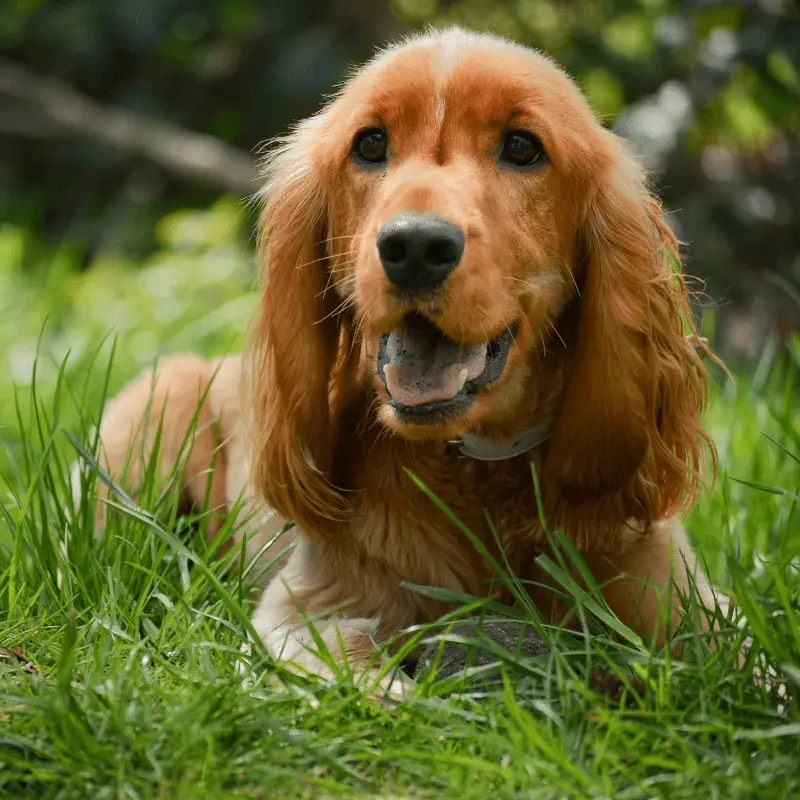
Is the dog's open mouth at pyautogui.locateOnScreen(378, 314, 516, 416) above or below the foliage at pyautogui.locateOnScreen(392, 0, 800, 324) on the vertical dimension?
below

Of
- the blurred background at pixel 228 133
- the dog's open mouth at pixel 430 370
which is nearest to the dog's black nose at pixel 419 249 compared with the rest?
the dog's open mouth at pixel 430 370

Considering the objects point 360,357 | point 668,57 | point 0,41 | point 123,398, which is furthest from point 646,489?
point 0,41

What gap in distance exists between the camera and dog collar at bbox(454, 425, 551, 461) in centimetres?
246

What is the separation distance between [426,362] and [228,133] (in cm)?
528

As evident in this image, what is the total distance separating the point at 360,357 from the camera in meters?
2.56

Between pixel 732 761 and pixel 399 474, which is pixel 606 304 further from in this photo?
pixel 732 761

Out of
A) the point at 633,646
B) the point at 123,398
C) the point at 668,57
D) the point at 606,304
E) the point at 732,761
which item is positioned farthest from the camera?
the point at 668,57

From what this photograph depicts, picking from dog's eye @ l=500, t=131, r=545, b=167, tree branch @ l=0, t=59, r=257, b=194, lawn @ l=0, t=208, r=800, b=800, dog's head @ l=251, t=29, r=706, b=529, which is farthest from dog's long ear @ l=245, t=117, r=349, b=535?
tree branch @ l=0, t=59, r=257, b=194

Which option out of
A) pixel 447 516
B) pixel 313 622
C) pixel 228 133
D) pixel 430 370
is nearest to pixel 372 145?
pixel 430 370

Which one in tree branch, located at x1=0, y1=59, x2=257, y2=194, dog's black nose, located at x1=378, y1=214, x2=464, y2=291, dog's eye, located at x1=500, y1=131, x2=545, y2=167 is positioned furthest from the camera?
tree branch, located at x1=0, y1=59, x2=257, y2=194

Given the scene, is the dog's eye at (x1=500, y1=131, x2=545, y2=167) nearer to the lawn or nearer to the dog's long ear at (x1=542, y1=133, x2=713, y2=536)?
the dog's long ear at (x1=542, y1=133, x2=713, y2=536)

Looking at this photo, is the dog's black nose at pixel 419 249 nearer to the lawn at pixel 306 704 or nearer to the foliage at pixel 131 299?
the lawn at pixel 306 704

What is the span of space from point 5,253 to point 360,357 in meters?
4.21

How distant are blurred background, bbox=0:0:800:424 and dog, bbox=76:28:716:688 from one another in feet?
6.36
